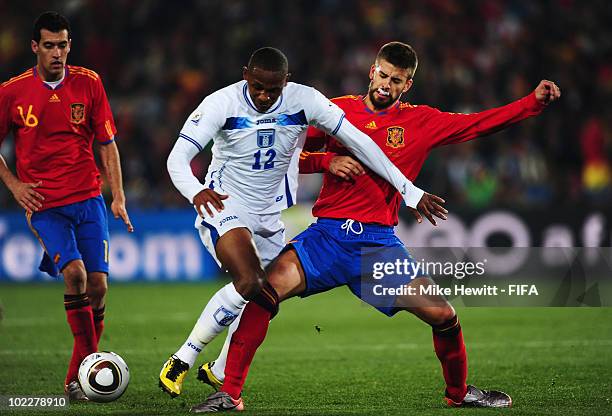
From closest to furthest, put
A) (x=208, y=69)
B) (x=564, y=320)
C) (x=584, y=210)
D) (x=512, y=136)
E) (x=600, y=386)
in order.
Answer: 1. (x=600, y=386)
2. (x=564, y=320)
3. (x=584, y=210)
4. (x=512, y=136)
5. (x=208, y=69)

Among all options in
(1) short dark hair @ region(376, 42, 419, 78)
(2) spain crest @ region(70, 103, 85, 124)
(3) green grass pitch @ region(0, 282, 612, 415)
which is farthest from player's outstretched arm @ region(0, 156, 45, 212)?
(1) short dark hair @ region(376, 42, 419, 78)

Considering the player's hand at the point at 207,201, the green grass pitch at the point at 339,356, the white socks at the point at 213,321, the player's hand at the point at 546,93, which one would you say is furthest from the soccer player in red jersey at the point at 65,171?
the player's hand at the point at 546,93

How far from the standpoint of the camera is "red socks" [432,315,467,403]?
6172 mm

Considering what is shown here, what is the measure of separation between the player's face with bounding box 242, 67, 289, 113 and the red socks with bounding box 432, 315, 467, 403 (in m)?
1.67

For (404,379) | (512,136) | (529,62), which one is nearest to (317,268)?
(404,379)

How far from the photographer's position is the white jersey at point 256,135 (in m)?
6.01

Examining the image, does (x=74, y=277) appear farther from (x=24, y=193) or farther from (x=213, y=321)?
(x=213, y=321)

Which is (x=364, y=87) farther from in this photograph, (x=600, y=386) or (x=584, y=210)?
(x=600, y=386)

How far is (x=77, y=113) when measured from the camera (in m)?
6.93

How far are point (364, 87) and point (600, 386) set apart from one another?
10.2 metres

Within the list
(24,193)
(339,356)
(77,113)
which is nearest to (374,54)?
(339,356)

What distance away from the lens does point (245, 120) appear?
6035mm

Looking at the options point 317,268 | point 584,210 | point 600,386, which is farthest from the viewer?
point 584,210

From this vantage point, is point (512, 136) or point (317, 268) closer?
point (317, 268)
